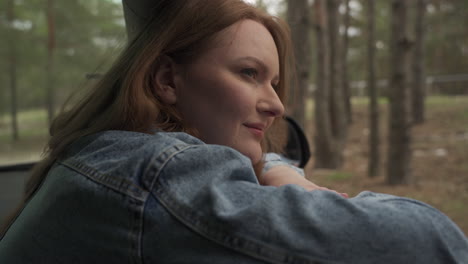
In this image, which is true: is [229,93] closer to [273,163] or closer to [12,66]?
[273,163]

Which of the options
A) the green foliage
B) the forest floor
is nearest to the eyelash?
the forest floor

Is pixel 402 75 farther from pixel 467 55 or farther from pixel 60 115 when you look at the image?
pixel 467 55

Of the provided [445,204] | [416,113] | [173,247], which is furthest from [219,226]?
[416,113]

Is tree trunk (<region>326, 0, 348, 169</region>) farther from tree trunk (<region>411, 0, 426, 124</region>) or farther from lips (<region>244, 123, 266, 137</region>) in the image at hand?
lips (<region>244, 123, 266, 137</region>)

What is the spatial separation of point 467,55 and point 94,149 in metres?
12.1

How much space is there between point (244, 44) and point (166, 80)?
210 mm

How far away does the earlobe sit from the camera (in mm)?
902

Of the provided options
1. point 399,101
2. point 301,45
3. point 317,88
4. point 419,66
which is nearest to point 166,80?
point 301,45

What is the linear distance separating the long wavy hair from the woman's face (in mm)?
32

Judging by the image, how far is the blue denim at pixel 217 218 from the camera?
515 millimetres

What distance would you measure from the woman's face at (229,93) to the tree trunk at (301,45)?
9.58 feet

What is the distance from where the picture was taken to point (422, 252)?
52 cm

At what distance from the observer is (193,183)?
1.87 ft

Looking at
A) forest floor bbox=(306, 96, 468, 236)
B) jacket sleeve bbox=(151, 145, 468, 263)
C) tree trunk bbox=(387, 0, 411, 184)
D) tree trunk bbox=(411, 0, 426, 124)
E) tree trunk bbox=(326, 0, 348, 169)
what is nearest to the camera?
jacket sleeve bbox=(151, 145, 468, 263)
